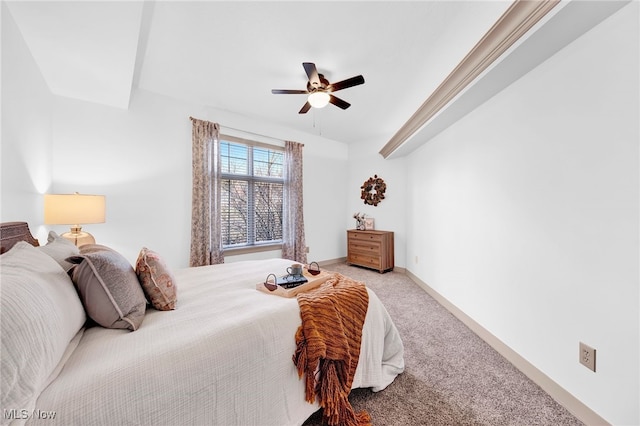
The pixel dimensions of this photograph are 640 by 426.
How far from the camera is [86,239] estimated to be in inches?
90.4

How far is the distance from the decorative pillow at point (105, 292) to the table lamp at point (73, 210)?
1383 mm

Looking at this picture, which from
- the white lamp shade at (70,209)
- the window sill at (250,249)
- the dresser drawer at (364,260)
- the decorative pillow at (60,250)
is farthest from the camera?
the dresser drawer at (364,260)

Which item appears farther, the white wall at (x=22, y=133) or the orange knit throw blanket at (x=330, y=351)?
the white wall at (x=22, y=133)

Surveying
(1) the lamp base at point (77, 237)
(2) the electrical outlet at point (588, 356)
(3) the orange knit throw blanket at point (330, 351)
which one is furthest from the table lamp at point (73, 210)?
(2) the electrical outlet at point (588, 356)

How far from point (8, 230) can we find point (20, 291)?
91 cm

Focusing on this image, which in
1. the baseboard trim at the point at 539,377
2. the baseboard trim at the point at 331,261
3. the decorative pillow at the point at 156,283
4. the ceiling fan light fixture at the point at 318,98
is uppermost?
the ceiling fan light fixture at the point at 318,98

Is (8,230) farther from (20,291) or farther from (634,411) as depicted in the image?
(634,411)

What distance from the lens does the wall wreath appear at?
15.3ft

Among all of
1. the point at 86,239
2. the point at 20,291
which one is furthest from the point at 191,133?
the point at 20,291

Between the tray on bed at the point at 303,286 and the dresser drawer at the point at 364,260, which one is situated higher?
the tray on bed at the point at 303,286

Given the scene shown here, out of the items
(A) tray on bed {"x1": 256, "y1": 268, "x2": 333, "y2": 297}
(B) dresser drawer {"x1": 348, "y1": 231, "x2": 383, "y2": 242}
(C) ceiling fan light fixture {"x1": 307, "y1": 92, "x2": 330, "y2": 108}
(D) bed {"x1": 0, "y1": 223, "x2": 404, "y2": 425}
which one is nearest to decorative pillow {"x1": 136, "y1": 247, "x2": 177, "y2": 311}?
(D) bed {"x1": 0, "y1": 223, "x2": 404, "y2": 425}

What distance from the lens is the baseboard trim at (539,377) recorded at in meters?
1.33

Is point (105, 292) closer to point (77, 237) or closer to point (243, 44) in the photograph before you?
point (77, 237)

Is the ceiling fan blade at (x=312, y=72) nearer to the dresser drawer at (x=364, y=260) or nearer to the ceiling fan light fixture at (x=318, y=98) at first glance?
the ceiling fan light fixture at (x=318, y=98)
